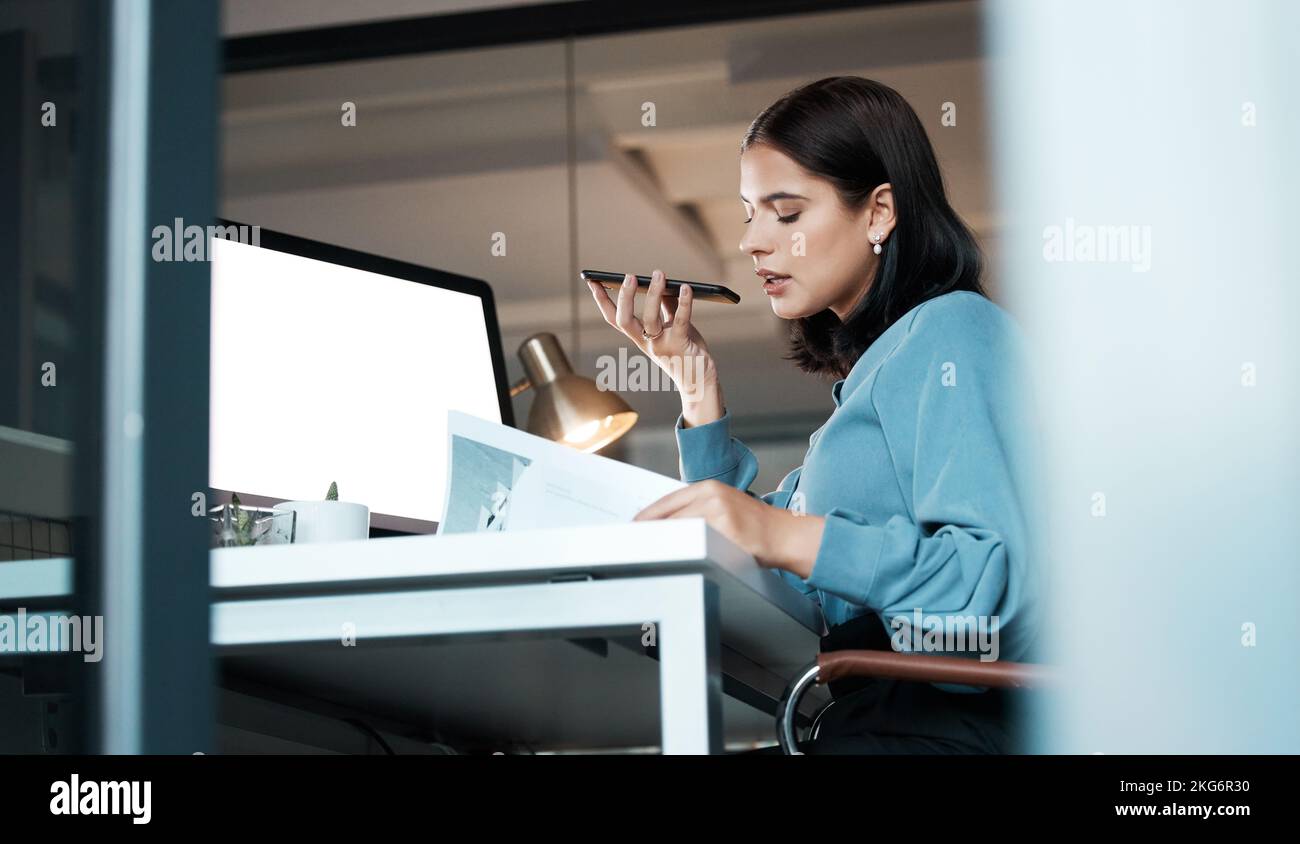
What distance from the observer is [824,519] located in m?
1.22

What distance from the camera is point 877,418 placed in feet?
4.75

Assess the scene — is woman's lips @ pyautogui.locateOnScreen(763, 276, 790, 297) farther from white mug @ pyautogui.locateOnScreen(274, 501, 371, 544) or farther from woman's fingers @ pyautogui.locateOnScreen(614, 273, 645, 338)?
white mug @ pyautogui.locateOnScreen(274, 501, 371, 544)

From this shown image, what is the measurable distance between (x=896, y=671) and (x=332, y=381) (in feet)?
3.16

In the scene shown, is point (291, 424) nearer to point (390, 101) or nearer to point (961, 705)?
point (961, 705)

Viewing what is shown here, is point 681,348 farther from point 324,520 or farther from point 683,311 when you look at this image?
point 324,520

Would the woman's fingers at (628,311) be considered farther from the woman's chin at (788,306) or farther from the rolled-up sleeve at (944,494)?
the rolled-up sleeve at (944,494)

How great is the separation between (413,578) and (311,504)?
48cm

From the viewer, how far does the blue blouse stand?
1214 mm

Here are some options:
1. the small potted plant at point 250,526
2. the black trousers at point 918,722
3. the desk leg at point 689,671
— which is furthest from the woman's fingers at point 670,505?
the small potted plant at point 250,526

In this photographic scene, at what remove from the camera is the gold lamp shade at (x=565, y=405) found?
2.69 m

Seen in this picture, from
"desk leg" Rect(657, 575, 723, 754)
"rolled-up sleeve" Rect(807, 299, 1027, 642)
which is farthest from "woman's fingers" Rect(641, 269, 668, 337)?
"desk leg" Rect(657, 575, 723, 754)

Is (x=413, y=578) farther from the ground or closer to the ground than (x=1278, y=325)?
closer to the ground
